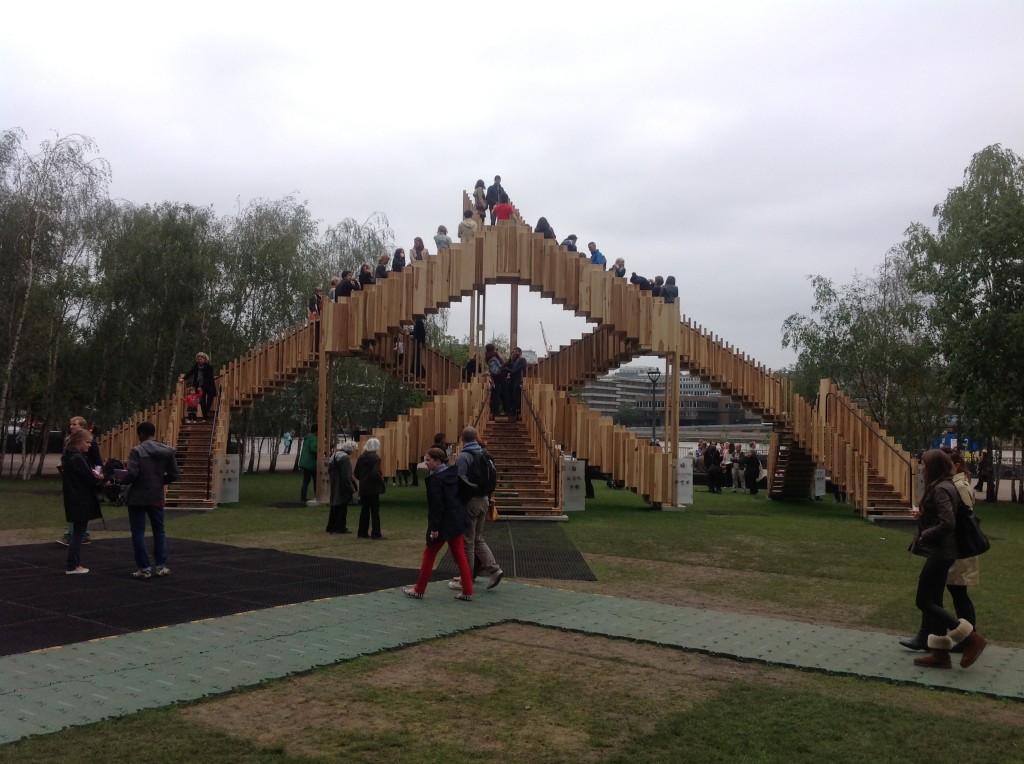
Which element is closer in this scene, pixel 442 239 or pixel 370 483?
pixel 370 483

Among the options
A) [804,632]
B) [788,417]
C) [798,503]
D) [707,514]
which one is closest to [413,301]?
[707,514]

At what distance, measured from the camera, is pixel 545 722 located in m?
5.60

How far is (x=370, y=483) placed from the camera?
47.7ft

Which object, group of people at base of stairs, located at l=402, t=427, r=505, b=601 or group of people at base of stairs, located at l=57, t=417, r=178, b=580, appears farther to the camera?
group of people at base of stairs, located at l=57, t=417, r=178, b=580

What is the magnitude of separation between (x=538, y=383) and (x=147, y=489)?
12716mm

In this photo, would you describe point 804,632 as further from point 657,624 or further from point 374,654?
point 374,654

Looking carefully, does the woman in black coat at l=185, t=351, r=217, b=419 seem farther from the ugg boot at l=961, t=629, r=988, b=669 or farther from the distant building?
the distant building

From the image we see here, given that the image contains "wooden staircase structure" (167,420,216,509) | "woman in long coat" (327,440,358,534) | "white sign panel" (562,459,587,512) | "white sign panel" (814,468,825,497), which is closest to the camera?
"woman in long coat" (327,440,358,534)

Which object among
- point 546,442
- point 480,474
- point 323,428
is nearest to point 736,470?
point 546,442

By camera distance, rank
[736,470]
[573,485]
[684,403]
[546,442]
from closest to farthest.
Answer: [546,442]
[573,485]
[736,470]
[684,403]

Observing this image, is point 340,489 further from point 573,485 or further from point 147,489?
point 573,485

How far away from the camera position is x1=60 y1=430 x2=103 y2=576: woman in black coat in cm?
1032

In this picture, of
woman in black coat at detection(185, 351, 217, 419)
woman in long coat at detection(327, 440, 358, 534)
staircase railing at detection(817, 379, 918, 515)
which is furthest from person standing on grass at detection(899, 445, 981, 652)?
woman in black coat at detection(185, 351, 217, 419)

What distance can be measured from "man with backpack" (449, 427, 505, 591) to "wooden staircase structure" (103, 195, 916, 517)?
9.27 m
